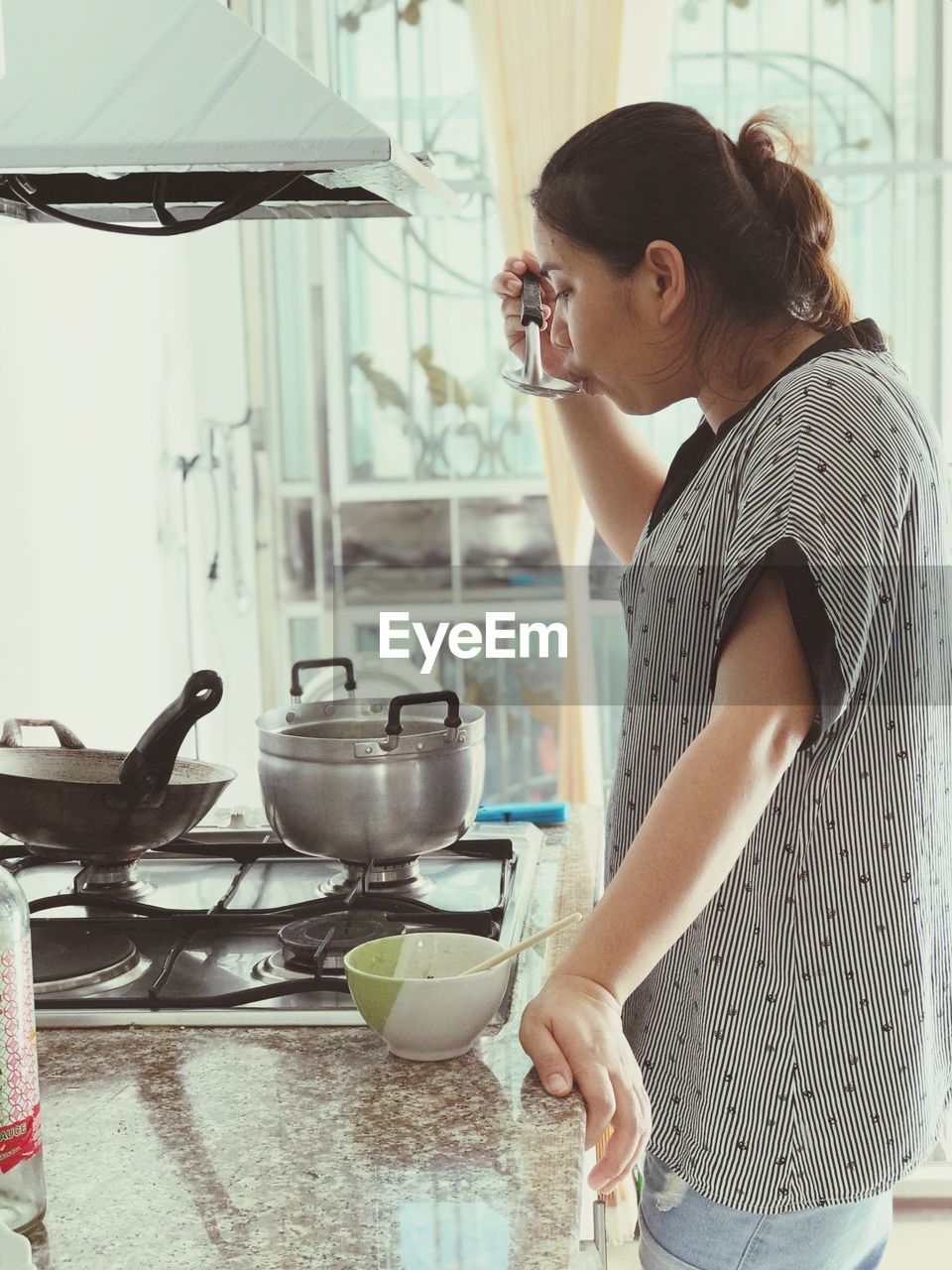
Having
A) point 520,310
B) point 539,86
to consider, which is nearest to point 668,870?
point 520,310

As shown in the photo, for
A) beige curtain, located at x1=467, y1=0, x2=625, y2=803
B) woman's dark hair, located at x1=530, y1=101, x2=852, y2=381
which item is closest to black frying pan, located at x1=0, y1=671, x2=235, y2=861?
woman's dark hair, located at x1=530, y1=101, x2=852, y2=381

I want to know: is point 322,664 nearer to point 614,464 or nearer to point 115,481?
point 614,464

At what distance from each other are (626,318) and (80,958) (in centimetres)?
70

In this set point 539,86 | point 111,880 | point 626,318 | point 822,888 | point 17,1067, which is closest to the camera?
point 17,1067

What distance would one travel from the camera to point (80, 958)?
3.50 ft

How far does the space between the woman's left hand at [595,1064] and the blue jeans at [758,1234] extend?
0.25 meters

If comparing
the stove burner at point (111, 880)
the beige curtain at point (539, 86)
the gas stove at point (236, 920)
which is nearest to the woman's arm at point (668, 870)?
the gas stove at point (236, 920)

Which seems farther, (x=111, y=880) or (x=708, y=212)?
(x=111, y=880)

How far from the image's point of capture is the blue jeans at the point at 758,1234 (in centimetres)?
103

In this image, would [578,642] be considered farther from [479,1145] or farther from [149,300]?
[479,1145]

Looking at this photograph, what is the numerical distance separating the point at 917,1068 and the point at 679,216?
705mm

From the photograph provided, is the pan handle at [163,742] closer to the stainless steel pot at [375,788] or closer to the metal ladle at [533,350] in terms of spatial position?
the stainless steel pot at [375,788]

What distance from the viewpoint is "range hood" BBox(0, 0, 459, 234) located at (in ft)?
2.93

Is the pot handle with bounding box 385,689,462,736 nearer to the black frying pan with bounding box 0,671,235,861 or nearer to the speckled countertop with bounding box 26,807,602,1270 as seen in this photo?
the black frying pan with bounding box 0,671,235,861
